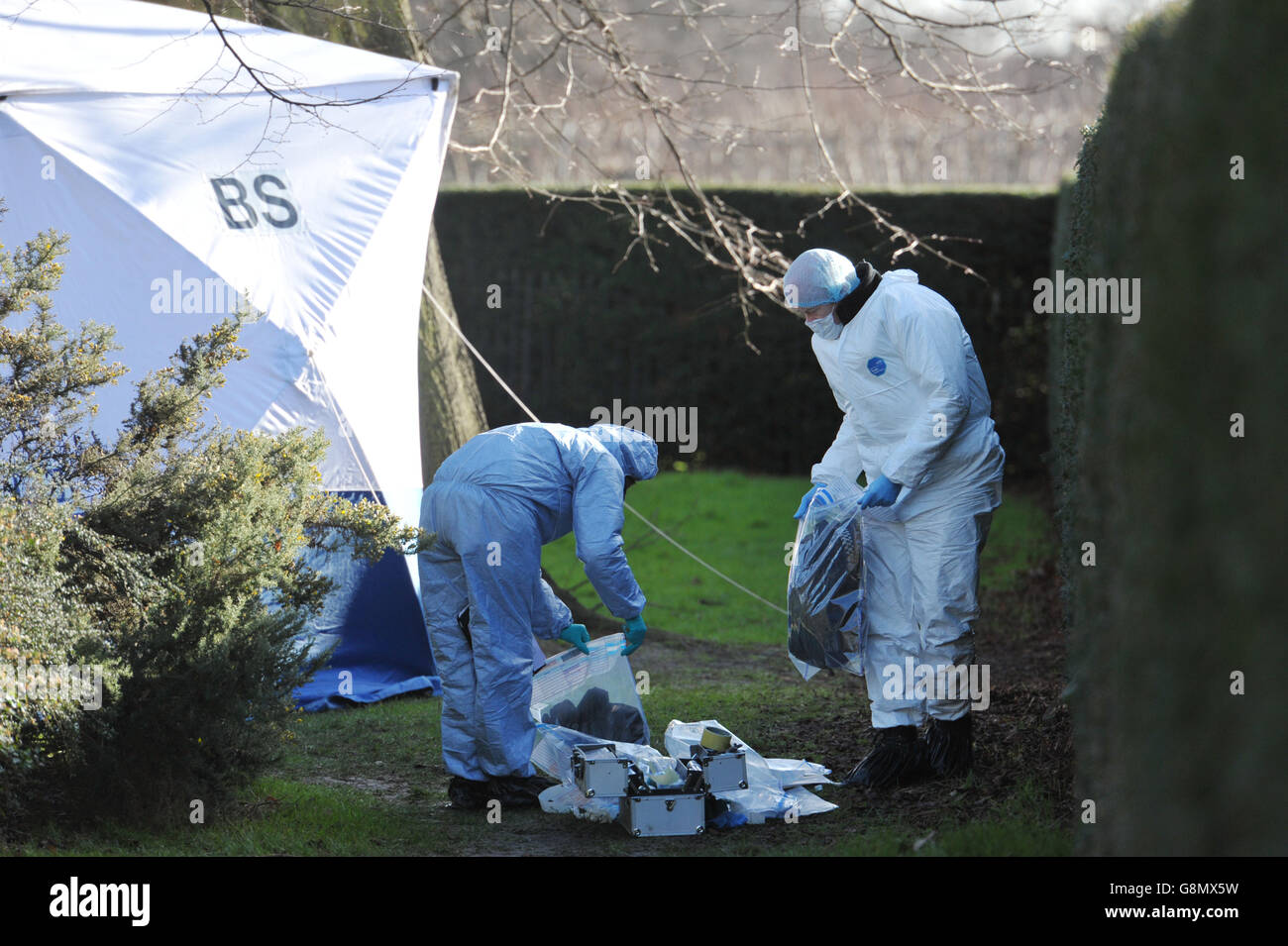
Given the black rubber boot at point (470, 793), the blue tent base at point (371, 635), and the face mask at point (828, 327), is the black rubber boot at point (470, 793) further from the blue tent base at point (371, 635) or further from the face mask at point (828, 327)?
the face mask at point (828, 327)

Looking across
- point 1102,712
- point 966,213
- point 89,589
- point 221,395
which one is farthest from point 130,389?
point 966,213

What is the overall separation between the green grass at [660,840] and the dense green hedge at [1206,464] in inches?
69.5

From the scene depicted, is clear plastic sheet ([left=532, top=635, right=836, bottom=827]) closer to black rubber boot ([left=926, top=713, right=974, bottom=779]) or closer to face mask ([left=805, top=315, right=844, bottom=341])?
black rubber boot ([left=926, top=713, right=974, bottom=779])

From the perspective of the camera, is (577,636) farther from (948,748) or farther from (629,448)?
(948,748)

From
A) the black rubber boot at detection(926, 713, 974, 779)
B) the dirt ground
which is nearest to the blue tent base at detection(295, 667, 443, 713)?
the dirt ground

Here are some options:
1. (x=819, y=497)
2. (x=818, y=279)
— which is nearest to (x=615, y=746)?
(x=819, y=497)

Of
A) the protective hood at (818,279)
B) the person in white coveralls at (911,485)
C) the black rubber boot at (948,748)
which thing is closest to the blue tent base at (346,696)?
the person in white coveralls at (911,485)

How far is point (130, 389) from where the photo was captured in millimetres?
5066

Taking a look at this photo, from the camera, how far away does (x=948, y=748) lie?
444cm

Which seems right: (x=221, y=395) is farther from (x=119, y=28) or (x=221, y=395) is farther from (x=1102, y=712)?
(x=1102, y=712)

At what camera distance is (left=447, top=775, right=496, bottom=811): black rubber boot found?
4.45 metres

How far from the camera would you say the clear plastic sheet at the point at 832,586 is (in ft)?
14.8

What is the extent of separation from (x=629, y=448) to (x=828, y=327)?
0.88 meters

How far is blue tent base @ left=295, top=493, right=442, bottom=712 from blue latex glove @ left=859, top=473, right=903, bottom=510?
246 cm
